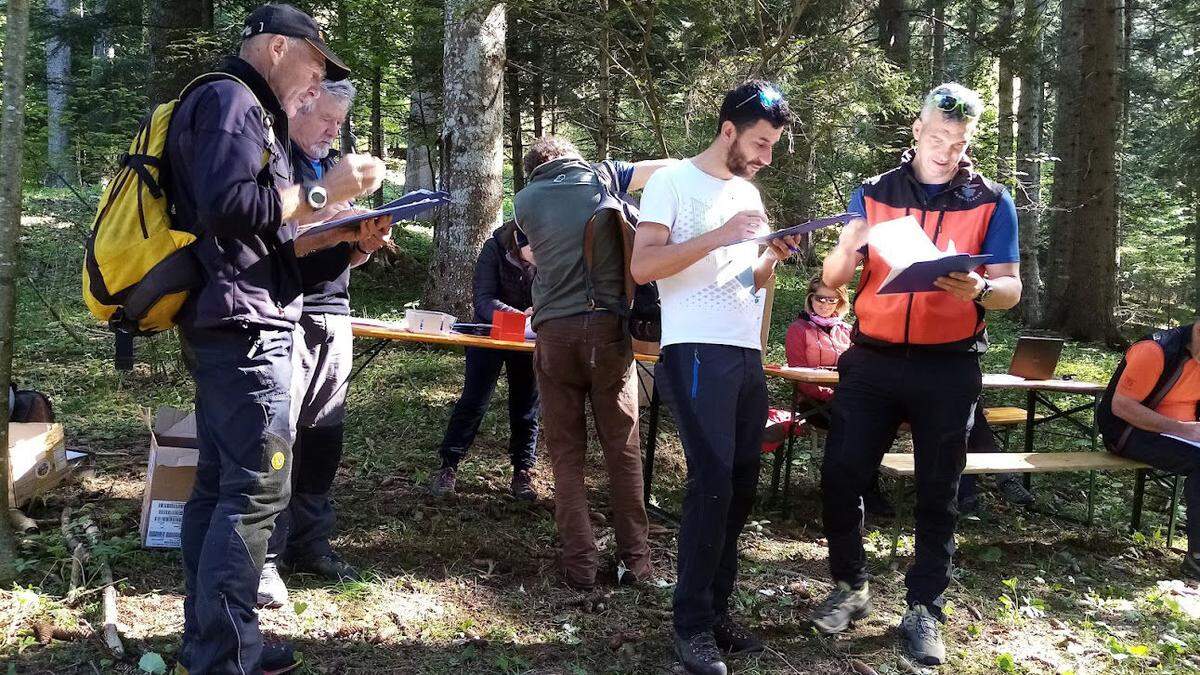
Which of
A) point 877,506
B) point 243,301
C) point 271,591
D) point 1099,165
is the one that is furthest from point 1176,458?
point 1099,165

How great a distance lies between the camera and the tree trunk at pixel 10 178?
10.4ft

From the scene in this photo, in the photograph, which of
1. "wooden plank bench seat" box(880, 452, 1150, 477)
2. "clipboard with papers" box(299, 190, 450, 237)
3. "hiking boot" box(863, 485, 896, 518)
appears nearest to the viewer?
"clipboard with papers" box(299, 190, 450, 237)

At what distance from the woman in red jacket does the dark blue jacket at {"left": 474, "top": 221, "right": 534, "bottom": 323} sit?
1695 millimetres

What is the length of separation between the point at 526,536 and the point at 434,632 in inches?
45.4

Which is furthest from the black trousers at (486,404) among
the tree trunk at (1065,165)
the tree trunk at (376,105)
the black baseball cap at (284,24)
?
the tree trunk at (1065,165)

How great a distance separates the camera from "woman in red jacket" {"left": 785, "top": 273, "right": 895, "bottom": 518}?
17.7ft

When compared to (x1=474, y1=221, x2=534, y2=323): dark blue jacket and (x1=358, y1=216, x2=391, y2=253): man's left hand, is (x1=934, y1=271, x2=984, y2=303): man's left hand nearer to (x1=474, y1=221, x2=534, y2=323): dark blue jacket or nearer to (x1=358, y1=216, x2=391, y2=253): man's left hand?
(x1=358, y1=216, x2=391, y2=253): man's left hand

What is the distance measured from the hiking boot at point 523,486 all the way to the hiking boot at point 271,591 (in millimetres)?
1709

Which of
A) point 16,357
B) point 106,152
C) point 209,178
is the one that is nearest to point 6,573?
point 209,178

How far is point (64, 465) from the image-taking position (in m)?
4.48

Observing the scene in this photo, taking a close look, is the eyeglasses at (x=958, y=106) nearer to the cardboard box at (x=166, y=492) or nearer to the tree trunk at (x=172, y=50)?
the cardboard box at (x=166, y=492)

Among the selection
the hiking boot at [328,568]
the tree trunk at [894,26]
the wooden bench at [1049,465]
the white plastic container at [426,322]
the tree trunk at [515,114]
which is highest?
the tree trunk at [894,26]

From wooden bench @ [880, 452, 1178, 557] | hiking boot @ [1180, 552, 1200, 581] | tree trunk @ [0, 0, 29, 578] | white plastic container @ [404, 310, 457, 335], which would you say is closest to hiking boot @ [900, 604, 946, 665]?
wooden bench @ [880, 452, 1178, 557]

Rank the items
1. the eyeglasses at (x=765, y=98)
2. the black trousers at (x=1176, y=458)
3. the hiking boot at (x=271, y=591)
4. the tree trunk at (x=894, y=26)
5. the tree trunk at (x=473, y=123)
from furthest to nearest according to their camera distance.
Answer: the tree trunk at (x=894, y=26) → the tree trunk at (x=473, y=123) → the black trousers at (x=1176, y=458) → the hiking boot at (x=271, y=591) → the eyeglasses at (x=765, y=98)
